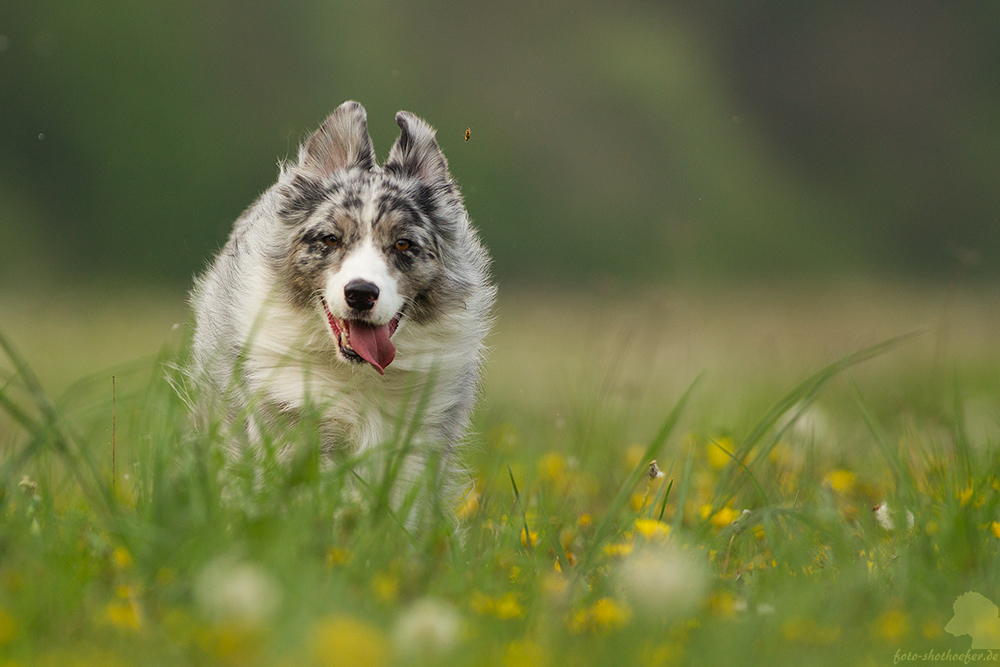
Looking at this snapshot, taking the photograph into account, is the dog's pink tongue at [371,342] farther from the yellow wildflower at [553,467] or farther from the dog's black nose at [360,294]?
the yellow wildflower at [553,467]

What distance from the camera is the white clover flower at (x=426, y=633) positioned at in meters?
2.06

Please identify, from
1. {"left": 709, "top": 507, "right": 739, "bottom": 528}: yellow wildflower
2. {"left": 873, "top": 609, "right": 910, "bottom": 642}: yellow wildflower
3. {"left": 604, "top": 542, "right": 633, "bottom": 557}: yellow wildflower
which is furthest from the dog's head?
{"left": 873, "top": 609, "right": 910, "bottom": 642}: yellow wildflower

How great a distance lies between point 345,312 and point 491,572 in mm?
1293

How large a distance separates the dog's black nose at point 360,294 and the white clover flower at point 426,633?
1.65 m

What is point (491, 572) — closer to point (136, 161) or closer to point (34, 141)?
point (136, 161)

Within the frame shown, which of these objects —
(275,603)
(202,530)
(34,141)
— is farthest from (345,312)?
(34,141)

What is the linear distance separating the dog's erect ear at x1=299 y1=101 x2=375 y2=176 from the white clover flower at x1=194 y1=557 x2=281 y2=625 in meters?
2.62

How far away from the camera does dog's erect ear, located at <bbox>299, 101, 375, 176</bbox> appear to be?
4449 mm

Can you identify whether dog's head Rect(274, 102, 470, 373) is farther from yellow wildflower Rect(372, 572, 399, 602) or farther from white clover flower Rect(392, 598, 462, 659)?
white clover flower Rect(392, 598, 462, 659)

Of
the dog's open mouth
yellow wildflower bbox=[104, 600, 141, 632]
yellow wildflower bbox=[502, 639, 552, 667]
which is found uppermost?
the dog's open mouth

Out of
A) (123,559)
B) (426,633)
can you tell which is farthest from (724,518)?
(123,559)

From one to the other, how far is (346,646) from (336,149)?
3033 millimetres

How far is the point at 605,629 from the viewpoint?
2.36 m

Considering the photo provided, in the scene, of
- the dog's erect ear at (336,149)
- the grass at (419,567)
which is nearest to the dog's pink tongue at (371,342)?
the grass at (419,567)
